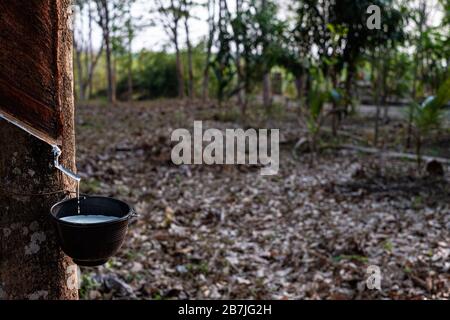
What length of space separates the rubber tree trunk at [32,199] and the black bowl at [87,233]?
0.21 ft

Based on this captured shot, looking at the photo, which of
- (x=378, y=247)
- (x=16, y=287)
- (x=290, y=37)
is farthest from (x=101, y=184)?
(x=290, y=37)

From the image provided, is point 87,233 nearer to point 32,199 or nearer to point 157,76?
point 32,199

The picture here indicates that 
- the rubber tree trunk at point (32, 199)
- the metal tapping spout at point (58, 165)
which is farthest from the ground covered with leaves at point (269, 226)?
the metal tapping spout at point (58, 165)

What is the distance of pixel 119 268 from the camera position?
294cm

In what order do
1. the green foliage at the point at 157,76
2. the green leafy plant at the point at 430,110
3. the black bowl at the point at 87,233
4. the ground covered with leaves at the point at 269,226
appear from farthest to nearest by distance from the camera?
1. the green foliage at the point at 157,76
2. the green leafy plant at the point at 430,110
3. the ground covered with leaves at the point at 269,226
4. the black bowl at the point at 87,233

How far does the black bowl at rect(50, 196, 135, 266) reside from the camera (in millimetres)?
1125

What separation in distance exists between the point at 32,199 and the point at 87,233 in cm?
21

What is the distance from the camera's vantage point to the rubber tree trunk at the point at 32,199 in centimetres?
119

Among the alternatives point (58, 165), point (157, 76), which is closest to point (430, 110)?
point (58, 165)

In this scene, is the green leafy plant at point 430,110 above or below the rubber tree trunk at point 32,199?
above

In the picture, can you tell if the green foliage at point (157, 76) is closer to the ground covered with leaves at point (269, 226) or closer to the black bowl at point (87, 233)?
the ground covered with leaves at point (269, 226)

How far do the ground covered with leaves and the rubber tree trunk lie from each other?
1.39 m

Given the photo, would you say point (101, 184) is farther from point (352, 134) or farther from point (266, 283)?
point (352, 134)
